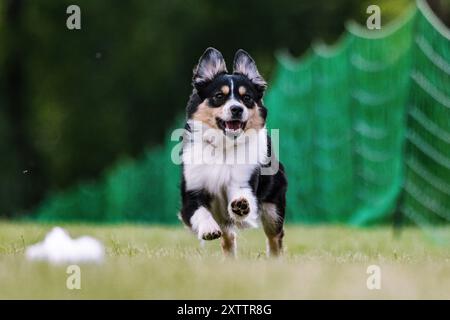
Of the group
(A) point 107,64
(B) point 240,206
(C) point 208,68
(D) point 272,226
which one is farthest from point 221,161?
(A) point 107,64

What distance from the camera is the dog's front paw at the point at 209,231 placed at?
641 cm

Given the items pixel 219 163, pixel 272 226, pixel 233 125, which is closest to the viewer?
pixel 233 125

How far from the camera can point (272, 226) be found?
7484mm

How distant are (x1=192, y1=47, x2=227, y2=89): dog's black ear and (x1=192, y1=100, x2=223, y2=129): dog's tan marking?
0.17 m

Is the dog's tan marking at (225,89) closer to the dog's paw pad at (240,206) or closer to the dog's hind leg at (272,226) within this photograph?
the dog's paw pad at (240,206)

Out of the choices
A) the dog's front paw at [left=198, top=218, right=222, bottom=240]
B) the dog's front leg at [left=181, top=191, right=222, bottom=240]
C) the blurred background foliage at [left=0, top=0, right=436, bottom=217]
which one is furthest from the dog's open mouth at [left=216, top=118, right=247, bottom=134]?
the blurred background foliage at [left=0, top=0, right=436, bottom=217]

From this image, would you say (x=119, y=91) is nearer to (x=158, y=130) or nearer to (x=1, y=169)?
(x=158, y=130)

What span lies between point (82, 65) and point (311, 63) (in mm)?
16000

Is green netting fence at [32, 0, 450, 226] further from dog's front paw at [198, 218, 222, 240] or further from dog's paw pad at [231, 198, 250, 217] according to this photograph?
dog's front paw at [198, 218, 222, 240]

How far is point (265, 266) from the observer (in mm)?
5824

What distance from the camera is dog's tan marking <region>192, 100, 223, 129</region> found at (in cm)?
691

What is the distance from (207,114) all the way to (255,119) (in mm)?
321

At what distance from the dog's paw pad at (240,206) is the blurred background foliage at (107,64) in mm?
20950

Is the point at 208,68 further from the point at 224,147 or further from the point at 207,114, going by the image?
the point at 224,147
